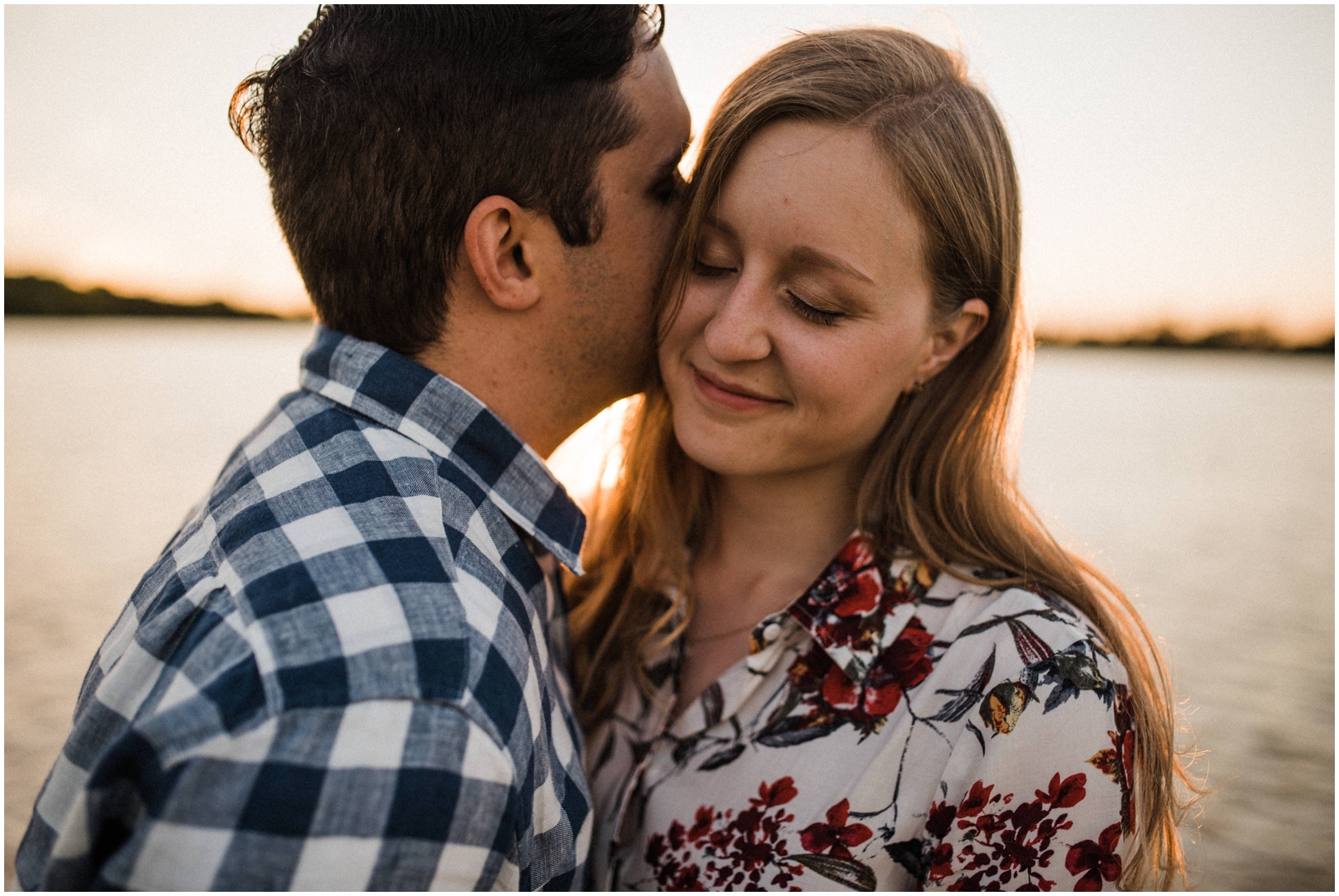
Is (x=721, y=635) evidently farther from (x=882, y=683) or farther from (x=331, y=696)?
(x=331, y=696)

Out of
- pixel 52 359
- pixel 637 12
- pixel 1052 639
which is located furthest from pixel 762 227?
pixel 52 359

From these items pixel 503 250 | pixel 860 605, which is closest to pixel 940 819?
pixel 860 605

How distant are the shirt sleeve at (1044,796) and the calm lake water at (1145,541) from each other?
0.55 metres

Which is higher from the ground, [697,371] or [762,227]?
[762,227]

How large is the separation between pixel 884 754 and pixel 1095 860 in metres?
0.40

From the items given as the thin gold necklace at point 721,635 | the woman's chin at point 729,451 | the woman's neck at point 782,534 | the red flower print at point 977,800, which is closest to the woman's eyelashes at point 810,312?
the woman's chin at point 729,451

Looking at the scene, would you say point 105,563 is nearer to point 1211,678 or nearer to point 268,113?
point 268,113

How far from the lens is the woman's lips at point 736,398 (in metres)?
1.89

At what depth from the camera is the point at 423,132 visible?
1689 mm

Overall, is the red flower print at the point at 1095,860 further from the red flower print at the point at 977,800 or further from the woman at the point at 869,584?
the red flower print at the point at 977,800

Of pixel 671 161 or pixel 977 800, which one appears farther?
pixel 671 161

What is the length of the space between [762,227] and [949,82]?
606 millimetres

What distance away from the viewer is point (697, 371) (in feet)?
6.42

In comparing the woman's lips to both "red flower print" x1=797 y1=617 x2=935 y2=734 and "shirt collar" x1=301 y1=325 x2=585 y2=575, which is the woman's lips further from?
"red flower print" x1=797 y1=617 x2=935 y2=734
